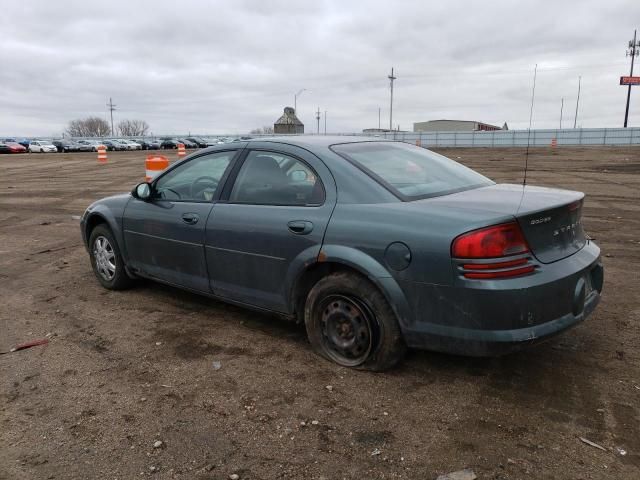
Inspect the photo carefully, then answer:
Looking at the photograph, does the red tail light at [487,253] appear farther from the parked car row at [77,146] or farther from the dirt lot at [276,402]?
the parked car row at [77,146]

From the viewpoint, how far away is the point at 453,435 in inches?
114

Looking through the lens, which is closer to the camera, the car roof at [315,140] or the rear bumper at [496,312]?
the rear bumper at [496,312]

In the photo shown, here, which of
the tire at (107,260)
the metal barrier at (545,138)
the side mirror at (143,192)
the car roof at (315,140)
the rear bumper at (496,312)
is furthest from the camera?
the metal barrier at (545,138)

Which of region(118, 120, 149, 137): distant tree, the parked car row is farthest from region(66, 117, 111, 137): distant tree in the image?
the parked car row

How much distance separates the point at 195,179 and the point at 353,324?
6.54 ft

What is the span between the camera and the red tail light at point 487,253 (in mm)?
2996

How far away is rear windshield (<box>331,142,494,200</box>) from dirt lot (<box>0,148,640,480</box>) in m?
1.18

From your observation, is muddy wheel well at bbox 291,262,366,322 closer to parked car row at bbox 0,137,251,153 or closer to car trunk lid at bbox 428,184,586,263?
car trunk lid at bbox 428,184,586,263

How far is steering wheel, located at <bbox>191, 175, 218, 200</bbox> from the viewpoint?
4.43 meters

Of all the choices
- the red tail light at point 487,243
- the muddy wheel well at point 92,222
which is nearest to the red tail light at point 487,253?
the red tail light at point 487,243

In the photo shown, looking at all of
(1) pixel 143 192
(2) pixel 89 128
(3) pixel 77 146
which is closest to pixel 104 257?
(1) pixel 143 192

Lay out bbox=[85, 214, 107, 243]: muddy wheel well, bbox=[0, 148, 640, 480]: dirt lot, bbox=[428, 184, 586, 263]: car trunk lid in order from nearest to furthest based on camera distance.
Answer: bbox=[0, 148, 640, 480]: dirt lot, bbox=[428, 184, 586, 263]: car trunk lid, bbox=[85, 214, 107, 243]: muddy wheel well

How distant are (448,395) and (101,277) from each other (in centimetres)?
379

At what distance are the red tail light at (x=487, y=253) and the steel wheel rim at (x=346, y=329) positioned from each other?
735 mm
